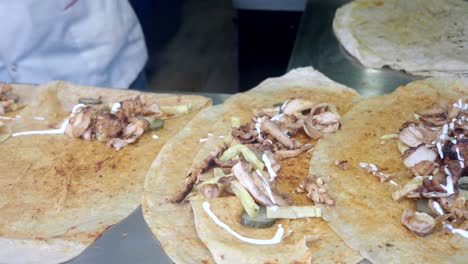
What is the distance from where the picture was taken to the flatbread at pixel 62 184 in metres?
1.85

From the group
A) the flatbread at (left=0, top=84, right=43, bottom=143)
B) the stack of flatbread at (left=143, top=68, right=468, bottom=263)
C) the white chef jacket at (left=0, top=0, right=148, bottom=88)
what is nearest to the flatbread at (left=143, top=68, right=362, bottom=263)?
the stack of flatbread at (left=143, top=68, right=468, bottom=263)

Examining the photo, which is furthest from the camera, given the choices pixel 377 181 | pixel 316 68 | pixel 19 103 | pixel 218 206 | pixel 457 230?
pixel 316 68

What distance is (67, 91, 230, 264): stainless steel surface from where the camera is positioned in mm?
1762

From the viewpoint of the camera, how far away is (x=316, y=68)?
9.52 ft

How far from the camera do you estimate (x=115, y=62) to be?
3.46 metres

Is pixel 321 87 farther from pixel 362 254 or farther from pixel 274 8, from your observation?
pixel 274 8

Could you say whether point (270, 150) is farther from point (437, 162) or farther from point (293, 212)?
point (437, 162)

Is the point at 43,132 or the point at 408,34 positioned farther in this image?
the point at 408,34

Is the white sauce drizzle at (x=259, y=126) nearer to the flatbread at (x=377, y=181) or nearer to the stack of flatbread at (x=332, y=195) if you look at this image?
the stack of flatbread at (x=332, y=195)

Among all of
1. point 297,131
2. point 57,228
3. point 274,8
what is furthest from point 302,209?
point 274,8

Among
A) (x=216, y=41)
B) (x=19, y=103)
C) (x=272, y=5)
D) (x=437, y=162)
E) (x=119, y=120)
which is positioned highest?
(x=437, y=162)

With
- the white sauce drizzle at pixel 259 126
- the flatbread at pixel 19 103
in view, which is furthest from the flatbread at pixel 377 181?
the flatbread at pixel 19 103

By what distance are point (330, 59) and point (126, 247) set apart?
1.68 m

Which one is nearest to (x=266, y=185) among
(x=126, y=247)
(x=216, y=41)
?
(x=126, y=247)
